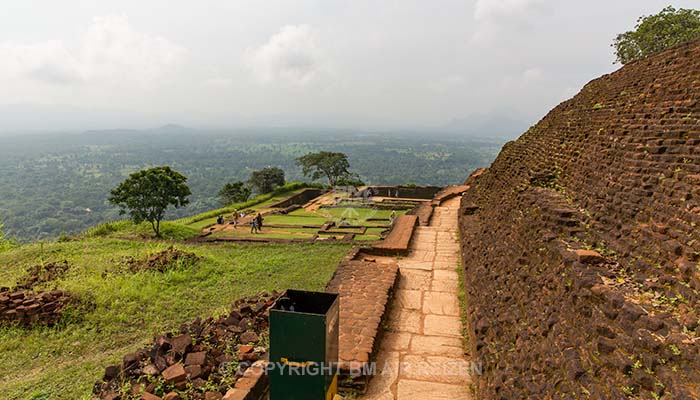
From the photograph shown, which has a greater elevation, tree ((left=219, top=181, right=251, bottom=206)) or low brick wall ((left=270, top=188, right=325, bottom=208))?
low brick wall ((left=270, top=188, right=325, bottom=208))

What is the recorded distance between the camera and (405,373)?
178 inches

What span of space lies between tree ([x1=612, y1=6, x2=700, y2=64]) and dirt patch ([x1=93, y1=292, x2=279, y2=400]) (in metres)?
21.2

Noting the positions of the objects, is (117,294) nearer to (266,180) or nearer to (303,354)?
(303,354)

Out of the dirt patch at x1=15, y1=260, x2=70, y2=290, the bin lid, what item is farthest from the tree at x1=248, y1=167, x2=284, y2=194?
the bin lid

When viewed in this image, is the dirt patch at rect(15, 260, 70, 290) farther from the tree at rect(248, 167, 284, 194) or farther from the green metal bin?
the tree at rect(248, 167, 284, 194)

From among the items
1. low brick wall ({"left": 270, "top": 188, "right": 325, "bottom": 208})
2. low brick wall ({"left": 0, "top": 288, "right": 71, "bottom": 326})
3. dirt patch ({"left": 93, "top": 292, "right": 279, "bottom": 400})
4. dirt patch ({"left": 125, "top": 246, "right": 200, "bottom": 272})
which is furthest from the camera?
low brick wall ({"left": 270, "top": 188, "right": 325, "bottom": 208})

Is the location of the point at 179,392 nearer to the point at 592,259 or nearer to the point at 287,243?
the point at 592,259

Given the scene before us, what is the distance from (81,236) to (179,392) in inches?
529

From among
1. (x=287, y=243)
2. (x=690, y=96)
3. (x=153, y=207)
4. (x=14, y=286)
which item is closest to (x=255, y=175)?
(x=153, y=207)

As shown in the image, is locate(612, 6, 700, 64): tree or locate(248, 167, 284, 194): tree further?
locate(248, 167, 284, 194): tree

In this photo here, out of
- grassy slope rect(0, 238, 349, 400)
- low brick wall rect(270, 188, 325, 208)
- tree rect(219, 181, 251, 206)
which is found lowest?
tree rect(219, 181, 251, 206)

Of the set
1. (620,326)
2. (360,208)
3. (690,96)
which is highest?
(690,96)

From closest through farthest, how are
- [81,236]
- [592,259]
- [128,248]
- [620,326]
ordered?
[620,326] → [592,259] → [128,248] → [81,236]

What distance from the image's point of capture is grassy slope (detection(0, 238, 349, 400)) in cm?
548
